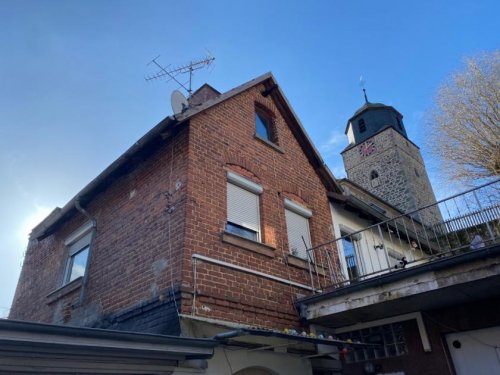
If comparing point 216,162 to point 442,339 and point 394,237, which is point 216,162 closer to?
point 442,339

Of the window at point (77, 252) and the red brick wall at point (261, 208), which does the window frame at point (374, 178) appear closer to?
the red brick wall at point (261, 208)

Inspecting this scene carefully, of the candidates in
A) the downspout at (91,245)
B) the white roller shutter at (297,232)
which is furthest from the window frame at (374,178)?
the downspout at (91,245)

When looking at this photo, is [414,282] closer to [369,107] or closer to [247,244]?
[247,244]

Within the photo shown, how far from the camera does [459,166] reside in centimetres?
1072

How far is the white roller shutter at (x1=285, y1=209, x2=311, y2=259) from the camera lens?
27.0 feet

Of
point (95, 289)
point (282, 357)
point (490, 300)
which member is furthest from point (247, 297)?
point (490, 300)

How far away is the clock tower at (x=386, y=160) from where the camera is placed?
91.6 ft

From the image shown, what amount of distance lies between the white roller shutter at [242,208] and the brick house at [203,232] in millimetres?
25

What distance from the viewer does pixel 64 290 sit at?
8398 mm

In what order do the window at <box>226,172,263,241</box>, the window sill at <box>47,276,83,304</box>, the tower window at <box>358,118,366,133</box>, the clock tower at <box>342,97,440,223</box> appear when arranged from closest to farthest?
the window at <box>226,172,263,241</box> < the window sill at <box>47,276,83,304</box> < the clock tower at <box>342,97,440,223</box> < the tower window at <box>358,118,366,133</box>

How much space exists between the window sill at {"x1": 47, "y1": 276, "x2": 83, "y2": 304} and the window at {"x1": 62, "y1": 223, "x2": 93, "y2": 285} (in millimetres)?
286

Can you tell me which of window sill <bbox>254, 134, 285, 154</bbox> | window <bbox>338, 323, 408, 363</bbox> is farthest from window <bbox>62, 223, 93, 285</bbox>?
window <bbox>338, 323, 408, 363</bbox>

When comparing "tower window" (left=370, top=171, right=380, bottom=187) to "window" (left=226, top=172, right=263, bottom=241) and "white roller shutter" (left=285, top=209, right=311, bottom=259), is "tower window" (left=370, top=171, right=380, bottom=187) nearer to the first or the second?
"white roller shutter" (left=285, top=209, right=311, bottom=259)

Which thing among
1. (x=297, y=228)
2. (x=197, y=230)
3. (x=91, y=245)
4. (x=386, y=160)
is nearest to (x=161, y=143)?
(x=197, y=230)
